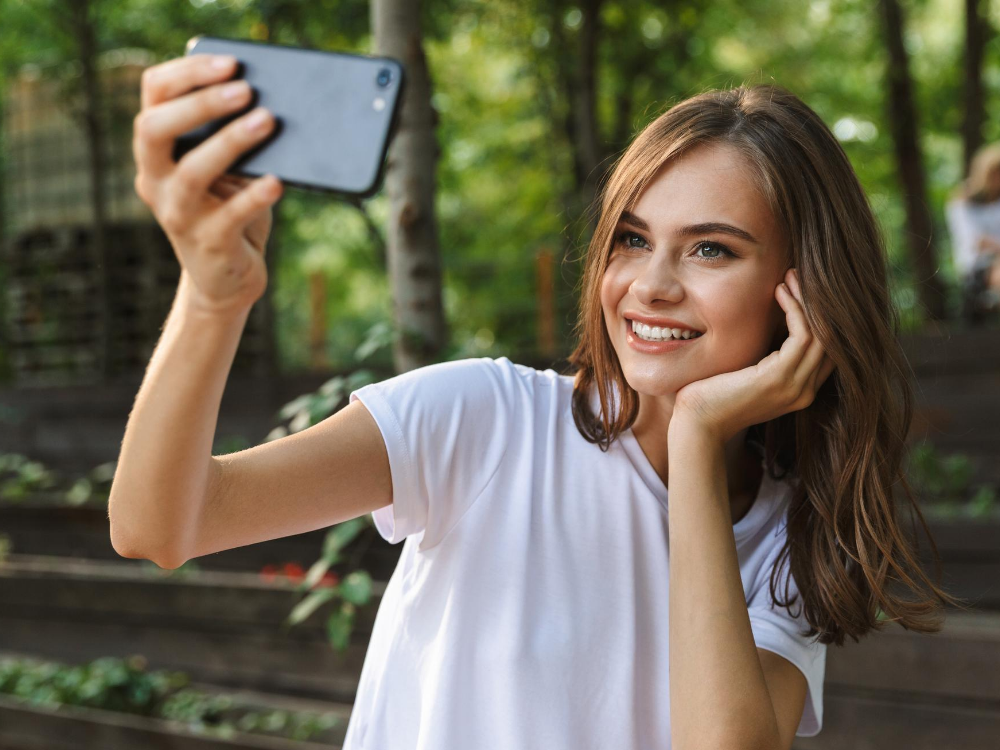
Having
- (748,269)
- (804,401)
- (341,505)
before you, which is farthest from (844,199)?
(341,505)

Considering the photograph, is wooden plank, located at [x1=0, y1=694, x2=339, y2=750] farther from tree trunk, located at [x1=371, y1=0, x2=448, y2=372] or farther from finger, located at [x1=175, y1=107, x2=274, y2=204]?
finger, located at [x1=175, y1=107, x2=274, y2=204]

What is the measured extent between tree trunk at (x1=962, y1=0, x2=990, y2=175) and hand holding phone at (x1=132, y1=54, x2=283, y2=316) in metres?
6.34

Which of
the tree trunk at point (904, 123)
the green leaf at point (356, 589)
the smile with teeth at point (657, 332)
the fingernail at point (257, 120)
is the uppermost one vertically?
the tree trunk at point (904, 123)

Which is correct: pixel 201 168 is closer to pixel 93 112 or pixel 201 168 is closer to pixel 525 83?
pixel 93 112

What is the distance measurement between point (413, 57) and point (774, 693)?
169 cm

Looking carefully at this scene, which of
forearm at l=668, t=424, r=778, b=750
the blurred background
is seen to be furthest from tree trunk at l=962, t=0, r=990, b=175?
forearm at l=668, t=424, r=778, b=750

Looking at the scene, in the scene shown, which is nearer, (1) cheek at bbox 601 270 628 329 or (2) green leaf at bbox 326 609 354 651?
(1) cheek at bbox 601 270 628 329

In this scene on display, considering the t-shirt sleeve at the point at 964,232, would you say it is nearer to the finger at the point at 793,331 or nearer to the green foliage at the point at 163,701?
the green foliage at the point at 163,701

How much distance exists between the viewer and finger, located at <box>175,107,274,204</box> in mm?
798

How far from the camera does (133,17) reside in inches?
306

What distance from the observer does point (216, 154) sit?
31.4 inches

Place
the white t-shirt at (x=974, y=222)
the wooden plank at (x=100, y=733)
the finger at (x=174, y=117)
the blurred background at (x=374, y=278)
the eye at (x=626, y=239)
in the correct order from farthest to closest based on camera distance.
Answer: the white t-shirt at (x=974, y=222) < the wooden plank at (x=100, y=733) < the blurred background at (x=374, y=278) < the eye at (x=626, y=239) < the finger at (x=174, y=117)

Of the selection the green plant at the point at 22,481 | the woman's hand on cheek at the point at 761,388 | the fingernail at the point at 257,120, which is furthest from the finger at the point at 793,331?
the green plant at the point at 22,481

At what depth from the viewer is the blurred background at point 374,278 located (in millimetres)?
2555
